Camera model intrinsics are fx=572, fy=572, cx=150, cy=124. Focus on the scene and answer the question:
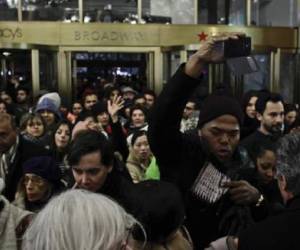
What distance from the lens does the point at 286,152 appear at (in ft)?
6.57

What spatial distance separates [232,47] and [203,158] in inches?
18.8

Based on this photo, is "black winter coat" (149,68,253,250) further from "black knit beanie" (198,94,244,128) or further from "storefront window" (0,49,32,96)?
"storefront window" (0,49,32,96)

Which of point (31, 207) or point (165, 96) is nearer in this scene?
point (165, 96)

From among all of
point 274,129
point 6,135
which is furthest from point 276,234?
point 274,129

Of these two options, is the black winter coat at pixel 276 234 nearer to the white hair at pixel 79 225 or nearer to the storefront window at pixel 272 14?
the white hair at pixel 79 225

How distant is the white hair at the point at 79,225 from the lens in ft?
4.63

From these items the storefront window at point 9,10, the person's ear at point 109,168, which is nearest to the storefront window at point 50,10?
the storefront window at point 9,10

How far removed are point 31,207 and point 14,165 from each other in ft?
2.23

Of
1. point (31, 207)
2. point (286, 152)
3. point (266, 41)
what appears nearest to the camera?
point (286, 152)

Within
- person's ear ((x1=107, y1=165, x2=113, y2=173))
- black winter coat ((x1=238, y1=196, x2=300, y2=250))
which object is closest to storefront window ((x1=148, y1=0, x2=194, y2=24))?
person's ear ((x1=107, y1=165, x2=113, y2=173))

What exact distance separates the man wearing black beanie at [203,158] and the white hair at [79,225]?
85cm

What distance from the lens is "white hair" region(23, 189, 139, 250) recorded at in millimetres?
1410

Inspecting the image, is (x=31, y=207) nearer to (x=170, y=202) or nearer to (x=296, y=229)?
(x=170, y=202)

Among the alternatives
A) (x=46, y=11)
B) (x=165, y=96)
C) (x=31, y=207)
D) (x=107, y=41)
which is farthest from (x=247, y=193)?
(x=46, y=11)
